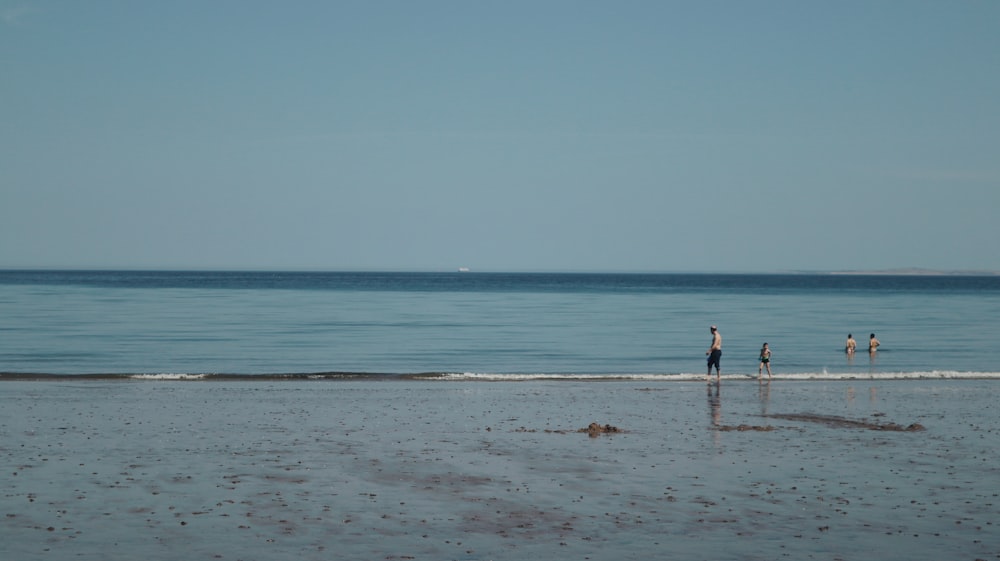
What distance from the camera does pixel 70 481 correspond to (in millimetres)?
19047

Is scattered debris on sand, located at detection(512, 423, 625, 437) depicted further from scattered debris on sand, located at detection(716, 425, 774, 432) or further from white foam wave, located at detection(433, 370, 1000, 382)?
white foam wave, located at detection(433, 370, 1000, 382)

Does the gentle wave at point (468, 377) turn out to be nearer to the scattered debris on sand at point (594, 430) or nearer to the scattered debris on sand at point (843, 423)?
the scattered debris on sand at point (843, 423)

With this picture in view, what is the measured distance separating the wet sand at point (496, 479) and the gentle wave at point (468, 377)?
31.5 ft

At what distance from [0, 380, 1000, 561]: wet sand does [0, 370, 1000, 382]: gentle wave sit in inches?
378

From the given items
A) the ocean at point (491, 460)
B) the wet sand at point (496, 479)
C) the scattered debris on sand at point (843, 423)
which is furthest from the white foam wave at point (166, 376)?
the scattered debris on sand at point (843, 423)

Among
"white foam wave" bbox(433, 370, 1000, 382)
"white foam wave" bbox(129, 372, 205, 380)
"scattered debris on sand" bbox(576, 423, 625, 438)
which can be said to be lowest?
"white foam wave" bbox(129, 372, 205, 380)

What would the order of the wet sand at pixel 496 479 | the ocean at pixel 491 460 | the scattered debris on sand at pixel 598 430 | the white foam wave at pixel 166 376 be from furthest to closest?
the white foam wave at pixel 166 376
the scattered debris on sand at pixel 598 430
the ocean at pixel 491 460
the wet sand at pixel 496 479

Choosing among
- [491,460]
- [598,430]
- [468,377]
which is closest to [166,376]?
[468,377]

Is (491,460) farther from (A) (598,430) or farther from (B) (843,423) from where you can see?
(B) (843,423)

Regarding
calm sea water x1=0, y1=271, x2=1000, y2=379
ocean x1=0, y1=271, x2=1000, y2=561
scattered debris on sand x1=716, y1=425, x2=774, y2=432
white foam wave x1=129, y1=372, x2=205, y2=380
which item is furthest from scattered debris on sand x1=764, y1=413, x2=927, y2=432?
white foam wave x1=129, y1=372, x2=205, y2=380

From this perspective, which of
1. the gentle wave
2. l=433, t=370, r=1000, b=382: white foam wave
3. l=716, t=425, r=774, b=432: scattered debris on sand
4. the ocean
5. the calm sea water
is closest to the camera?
the ocean

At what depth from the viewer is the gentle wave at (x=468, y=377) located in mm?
42750

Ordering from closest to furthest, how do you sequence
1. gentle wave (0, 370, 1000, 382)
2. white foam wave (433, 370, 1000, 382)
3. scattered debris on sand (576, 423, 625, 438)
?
scattered debris on sand (576, 423, 625, 438) → gentle wave (0, 370, 1000, 382) → white foam wave (433, 370, 1000, 382)

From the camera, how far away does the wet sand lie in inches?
591
